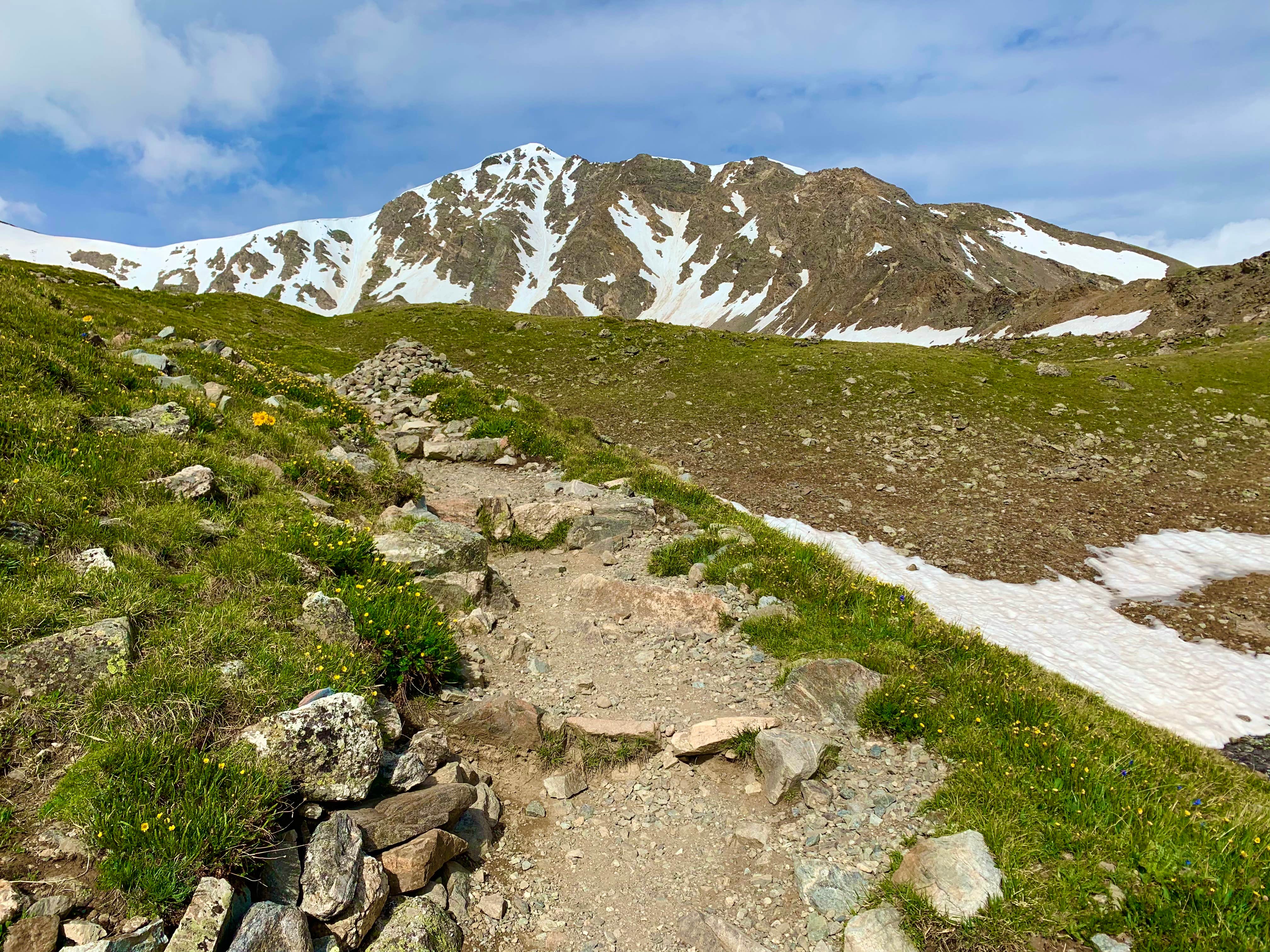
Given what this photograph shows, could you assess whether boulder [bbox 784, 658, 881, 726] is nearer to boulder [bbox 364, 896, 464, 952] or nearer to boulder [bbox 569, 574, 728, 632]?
boulder [bbox 569, 574, 728, 632]

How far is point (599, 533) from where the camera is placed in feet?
39.4

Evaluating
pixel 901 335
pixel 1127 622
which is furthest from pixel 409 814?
pixel 901 335

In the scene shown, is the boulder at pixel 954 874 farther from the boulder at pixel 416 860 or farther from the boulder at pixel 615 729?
the boulder at pixel 416 860

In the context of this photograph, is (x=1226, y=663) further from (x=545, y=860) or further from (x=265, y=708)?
(x=265, y=708)

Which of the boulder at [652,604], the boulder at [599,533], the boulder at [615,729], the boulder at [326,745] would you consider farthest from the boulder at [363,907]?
the boulder at [599,533]

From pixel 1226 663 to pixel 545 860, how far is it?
651 inches

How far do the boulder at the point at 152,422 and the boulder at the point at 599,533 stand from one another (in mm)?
6938

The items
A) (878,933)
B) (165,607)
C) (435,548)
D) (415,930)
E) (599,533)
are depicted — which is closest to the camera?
(415,930)

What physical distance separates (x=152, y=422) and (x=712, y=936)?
35.3 ft

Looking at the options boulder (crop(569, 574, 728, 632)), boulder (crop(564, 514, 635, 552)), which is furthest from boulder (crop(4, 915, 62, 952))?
boulder (crop(564, 514, 635, 552))

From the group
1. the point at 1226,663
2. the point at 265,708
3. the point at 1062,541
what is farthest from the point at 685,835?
the point at 1062,541

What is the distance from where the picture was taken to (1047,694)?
701 cm

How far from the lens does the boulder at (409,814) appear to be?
4.51 metres

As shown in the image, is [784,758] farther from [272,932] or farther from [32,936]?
[32,936]
